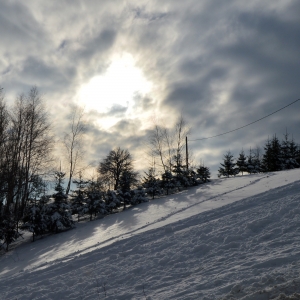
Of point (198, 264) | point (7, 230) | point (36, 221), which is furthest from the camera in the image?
point (36, 221)

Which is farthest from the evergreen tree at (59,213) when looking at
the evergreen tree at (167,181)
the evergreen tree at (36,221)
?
the evergreen tree at (167,181)

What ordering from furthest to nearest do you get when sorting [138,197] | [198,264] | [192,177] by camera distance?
1. [192,177]
2. [138,197]
3. [198,264]

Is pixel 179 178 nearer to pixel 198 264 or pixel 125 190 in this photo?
pixel 125 190

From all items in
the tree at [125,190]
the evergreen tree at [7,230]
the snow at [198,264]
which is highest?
the tree at [125,190]

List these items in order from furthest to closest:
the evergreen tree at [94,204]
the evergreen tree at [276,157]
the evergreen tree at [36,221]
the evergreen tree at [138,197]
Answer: the evergreen tree at [276,157] → the evergreen tree at [138,197] → the evergreen tree at [94,204] → the evergreen tree at [36,221]

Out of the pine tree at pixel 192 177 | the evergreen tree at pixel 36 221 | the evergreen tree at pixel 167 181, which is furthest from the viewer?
the pine tree at pixel 192 177

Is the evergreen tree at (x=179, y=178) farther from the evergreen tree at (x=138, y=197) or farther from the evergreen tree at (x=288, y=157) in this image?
the evergreen tree at (x=288, y=157)

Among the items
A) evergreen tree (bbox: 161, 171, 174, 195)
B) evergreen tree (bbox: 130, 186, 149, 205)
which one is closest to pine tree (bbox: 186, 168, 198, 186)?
evergreen tree (bbox: 161, 171, 174, 195)

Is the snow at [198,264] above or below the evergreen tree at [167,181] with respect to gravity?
below

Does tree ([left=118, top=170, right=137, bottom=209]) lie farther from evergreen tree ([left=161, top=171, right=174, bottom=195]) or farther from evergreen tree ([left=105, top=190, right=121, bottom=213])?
evergreen tree ([left=161, top=171, right=174, bottom=195])

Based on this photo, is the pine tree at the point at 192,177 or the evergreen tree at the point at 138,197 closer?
the evergreen tree at the point at 138,197

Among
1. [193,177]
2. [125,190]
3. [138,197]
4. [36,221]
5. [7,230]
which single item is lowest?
[7,230]

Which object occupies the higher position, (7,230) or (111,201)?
(111,201)

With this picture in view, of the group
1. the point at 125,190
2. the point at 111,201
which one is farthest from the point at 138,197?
the point at 111,201
